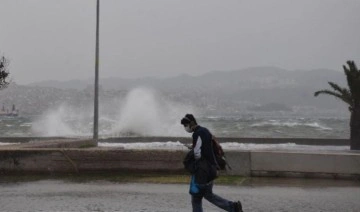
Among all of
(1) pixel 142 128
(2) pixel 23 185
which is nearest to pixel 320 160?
(2) pixel 23 185

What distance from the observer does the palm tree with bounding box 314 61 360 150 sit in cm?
2752

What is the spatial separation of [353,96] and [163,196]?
67.2ft

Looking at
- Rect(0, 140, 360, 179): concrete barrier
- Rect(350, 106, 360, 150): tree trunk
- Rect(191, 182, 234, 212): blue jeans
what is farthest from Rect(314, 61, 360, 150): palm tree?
Rect(191, 182, 234, 212): blue jeans

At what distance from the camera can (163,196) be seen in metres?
9.59

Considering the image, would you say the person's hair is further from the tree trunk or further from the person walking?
Answer: the tree trunk

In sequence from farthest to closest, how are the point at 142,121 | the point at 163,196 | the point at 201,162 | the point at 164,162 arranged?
the point at 142,121, the point at 164,162, the point at 163,196, the point at 201,162

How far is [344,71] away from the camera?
93.2 feet

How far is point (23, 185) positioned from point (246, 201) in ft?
14.9

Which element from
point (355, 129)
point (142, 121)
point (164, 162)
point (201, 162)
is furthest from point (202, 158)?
point (142, 121)

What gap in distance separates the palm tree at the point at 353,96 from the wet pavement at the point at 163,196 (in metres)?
17.2

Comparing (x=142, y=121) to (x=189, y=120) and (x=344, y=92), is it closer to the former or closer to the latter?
(x=344, y=92)

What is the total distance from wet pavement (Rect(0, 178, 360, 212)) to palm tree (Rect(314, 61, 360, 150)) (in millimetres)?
17218

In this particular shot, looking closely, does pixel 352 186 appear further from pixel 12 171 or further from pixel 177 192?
pixel 12 171

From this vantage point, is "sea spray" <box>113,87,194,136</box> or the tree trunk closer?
the tree trunk
